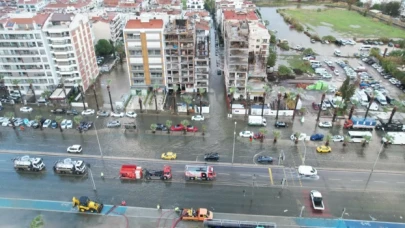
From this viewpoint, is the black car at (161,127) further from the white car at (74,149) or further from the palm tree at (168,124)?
the white car at (74,149)

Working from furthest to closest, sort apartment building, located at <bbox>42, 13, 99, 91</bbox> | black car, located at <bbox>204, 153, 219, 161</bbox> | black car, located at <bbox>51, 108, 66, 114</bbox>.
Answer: black car, located at <bbox>51, 108, 66, 114</bbox>, apartment building, located at <bbox>42, 13, 99, 91</bbox>, black car, located at <bbox>204, 153, 219, 161</bbox>

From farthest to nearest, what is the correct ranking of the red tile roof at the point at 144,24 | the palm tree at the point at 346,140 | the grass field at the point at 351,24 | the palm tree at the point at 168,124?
the grass field at the point at 351,24 → the red tile roof at the point at 144,24 → the palm tree at the point at 168,124 → the palm tree at the point at 346,140

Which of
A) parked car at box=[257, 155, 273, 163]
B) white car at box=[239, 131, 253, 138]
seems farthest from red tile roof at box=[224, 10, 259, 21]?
parked car at box=[257, 155, 273, 163]

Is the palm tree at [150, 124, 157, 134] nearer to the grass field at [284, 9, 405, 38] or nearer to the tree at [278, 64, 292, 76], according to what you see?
the tree at [278, 64, 292, 76]

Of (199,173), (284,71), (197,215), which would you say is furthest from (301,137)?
(284,71)

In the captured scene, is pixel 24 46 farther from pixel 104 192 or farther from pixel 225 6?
pixel 225 6

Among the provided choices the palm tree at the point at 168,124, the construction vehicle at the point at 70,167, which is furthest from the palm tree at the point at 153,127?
the construction vehicle at the point at 70,167

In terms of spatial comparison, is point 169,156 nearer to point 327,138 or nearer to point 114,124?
point 114,124
